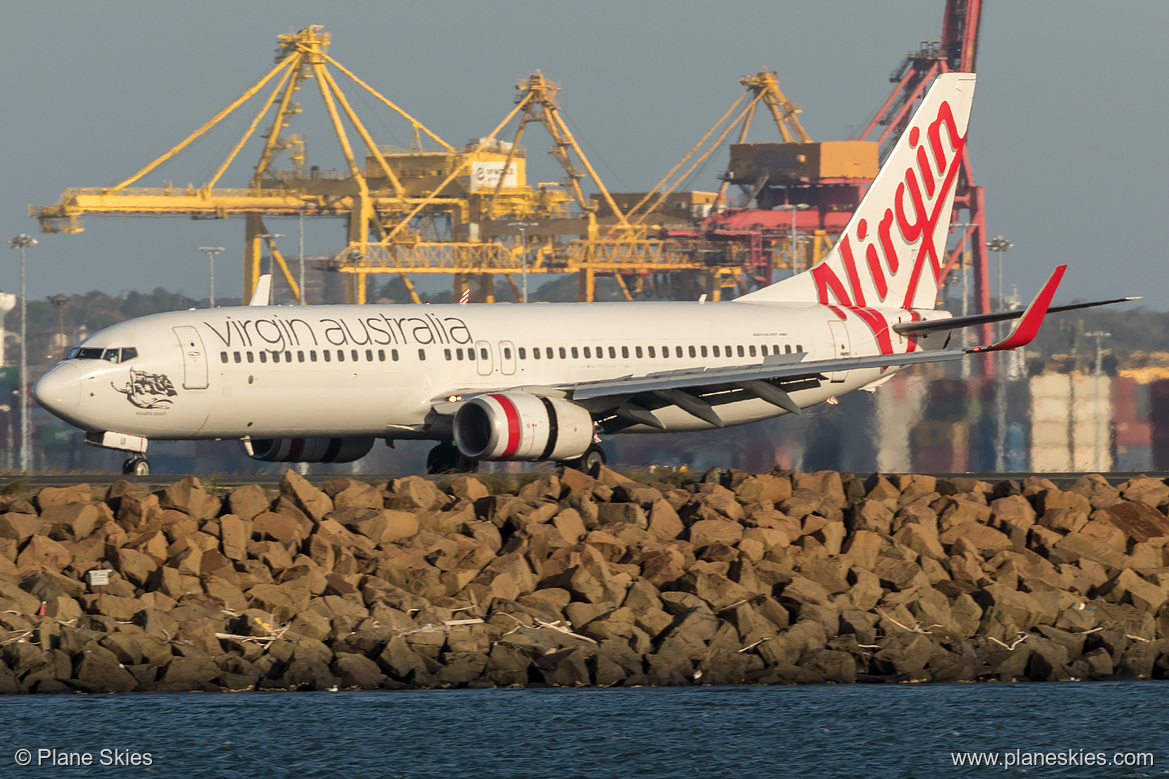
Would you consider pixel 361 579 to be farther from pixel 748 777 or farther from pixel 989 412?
pixel 989 412

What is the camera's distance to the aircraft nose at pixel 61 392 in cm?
2566

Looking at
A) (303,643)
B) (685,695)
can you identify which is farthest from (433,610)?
(685,695)

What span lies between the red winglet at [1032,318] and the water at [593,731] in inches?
394

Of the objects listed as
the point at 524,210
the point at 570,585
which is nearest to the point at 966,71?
the point at 524,210

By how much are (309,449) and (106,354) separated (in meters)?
4.88

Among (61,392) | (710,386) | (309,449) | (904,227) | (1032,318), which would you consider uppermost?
(904,227)

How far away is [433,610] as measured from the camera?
1833 cm

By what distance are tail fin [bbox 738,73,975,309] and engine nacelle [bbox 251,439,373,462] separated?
884cm

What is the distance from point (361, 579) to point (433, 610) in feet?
5.40

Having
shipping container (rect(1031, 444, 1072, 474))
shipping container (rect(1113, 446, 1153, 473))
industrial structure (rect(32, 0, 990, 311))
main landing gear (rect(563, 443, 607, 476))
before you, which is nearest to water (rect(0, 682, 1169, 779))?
main landing gear (rect(563, 443, 607, 476))

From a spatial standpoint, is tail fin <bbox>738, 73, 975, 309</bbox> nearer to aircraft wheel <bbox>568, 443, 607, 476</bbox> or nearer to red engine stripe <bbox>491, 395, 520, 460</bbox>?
aircraft wheel <bbox>568, 443, 607, 476</bbox>

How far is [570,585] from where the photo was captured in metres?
19.3

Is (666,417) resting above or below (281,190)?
below

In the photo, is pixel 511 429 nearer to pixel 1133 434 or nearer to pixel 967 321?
pixel 967 321
